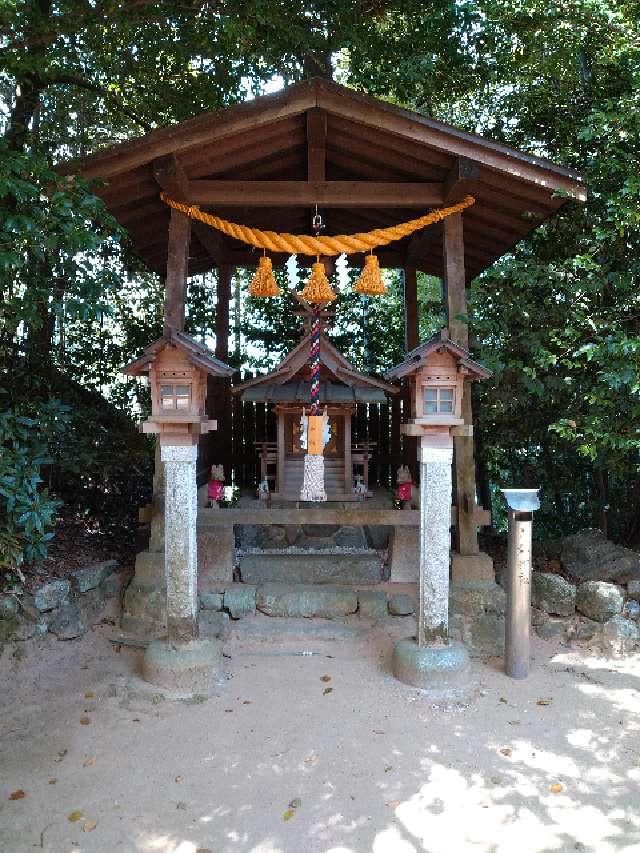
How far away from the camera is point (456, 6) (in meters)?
7.62

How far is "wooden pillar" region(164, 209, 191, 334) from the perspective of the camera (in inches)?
222

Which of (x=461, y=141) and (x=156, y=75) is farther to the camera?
(x=156, y=75)

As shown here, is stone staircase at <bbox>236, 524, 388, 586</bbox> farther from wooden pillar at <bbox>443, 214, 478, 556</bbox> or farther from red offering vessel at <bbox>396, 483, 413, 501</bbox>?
wooden pillar at <bbox>443, 214, 478, 556</bbox>

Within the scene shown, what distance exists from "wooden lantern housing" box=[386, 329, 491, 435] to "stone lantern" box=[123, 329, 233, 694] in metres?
1.45

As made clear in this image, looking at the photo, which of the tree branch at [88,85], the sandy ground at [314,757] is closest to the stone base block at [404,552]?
the sandy ground at [314,757]

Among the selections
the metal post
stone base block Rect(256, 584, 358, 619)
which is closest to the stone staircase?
stone base block Rect(256, 584, 358, 619)

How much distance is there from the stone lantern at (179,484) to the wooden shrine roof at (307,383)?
1.32 metres

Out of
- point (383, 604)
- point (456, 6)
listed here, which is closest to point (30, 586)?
point (383, 604)

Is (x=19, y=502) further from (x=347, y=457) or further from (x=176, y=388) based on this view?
(x=347, y=457)

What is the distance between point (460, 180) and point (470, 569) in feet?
11.8

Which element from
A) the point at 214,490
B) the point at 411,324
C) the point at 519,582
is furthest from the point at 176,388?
the point at 411,324

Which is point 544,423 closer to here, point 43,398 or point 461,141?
point 461,141

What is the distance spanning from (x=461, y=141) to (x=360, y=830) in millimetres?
5196

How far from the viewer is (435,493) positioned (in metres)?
4.73
